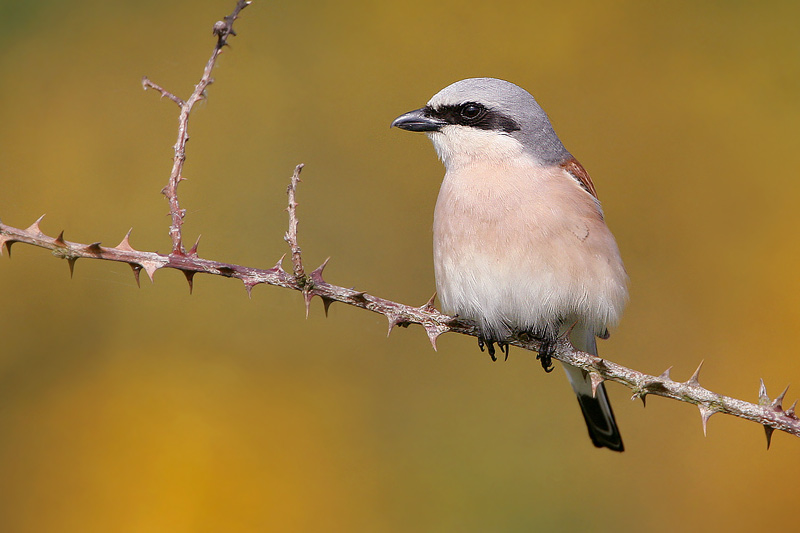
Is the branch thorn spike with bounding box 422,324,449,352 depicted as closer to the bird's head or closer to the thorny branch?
the thorny branch

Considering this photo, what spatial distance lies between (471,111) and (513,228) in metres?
0.54

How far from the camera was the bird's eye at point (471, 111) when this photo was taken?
3039 millimetres

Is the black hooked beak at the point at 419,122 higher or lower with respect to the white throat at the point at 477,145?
higher

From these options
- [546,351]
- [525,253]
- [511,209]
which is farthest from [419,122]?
[546,351]

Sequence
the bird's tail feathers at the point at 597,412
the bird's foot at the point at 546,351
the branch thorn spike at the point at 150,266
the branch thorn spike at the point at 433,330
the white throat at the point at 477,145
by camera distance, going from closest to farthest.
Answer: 1. the branch thorn spike at the point at 150,266
2. the branch thorn spike at the point at 433,330
3. the bird's foot at the point at 546,351
4. the white throat at the point at 477,145
5. the bird's tail feathers at the point at 597,412

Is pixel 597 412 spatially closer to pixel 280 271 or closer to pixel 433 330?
pixel 433 330

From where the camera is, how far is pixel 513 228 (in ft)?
9.21

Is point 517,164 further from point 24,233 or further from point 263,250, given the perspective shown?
point 263,250

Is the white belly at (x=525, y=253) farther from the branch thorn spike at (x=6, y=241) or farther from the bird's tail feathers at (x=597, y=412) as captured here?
the branch thorn spike at (x=6, y=241)

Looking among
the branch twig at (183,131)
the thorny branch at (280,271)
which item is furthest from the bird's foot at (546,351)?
the branch twig at (183,131)

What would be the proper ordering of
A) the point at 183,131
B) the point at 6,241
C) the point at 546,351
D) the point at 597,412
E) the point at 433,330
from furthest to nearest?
the point at 597,412 < the point at 546,351 < the point at 433,330 < the point at 183,131 < the point at 6,241

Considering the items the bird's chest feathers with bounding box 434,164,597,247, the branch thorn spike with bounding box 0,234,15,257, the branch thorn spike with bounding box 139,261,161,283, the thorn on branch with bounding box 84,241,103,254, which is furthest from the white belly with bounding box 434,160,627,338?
the branch thorn spike with bounding box 0,234,15,257

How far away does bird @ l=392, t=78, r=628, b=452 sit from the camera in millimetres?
2822

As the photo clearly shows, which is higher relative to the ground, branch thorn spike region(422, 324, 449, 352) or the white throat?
the white throat
